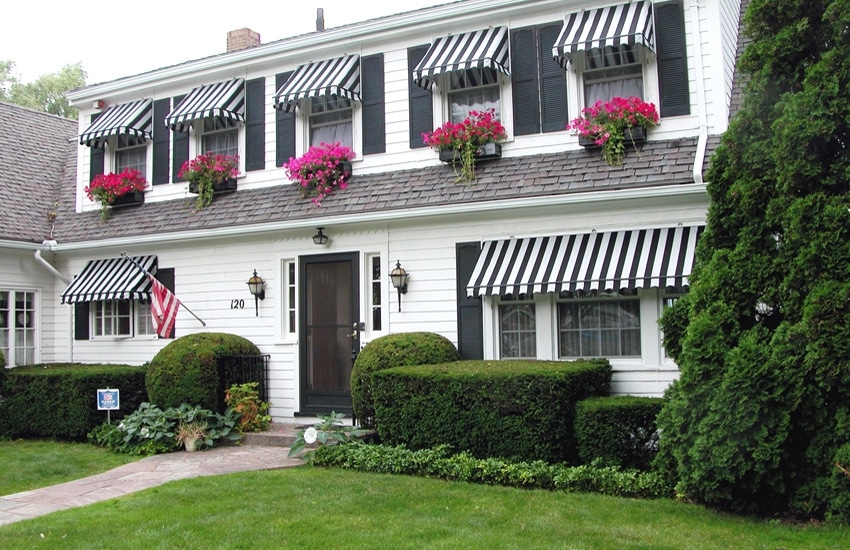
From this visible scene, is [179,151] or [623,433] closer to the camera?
[623,433]

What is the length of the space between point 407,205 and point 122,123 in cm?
588

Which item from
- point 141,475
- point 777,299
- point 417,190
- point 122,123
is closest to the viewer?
point 777,299

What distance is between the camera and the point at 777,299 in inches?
260

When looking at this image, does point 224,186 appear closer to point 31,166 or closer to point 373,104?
point 373,104

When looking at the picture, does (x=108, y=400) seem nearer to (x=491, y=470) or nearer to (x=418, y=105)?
(x=491, y=470)

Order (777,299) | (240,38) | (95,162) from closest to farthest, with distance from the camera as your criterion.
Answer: (777,299)
(95,162)
(240,38)

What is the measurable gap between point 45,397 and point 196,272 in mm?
2870

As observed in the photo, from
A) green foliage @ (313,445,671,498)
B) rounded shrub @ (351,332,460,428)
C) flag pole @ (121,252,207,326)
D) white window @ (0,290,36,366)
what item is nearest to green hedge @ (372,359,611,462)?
green foliage @ (313,445,671,498)

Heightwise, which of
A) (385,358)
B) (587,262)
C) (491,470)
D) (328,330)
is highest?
(587,262)

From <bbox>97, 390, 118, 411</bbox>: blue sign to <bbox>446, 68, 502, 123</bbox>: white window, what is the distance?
243 inches

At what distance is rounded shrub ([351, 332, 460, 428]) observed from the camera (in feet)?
32.2

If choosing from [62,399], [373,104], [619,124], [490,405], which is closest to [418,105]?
[373,104]

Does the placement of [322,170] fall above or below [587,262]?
above

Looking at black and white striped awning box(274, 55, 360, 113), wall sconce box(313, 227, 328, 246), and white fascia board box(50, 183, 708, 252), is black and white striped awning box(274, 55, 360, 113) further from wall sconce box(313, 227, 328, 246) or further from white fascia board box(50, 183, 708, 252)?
wall sconce box(313, 227, 328, 246)
